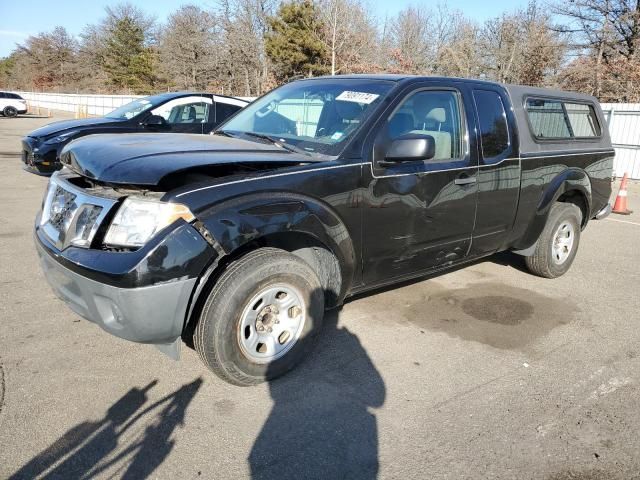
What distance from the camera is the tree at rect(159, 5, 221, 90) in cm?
4541

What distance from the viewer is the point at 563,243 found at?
540 centimetres

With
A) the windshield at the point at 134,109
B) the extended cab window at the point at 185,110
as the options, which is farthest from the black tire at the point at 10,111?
the extended cab window at the point at 185,110

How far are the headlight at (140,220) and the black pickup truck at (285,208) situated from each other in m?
0.01

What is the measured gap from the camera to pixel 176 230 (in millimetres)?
2574

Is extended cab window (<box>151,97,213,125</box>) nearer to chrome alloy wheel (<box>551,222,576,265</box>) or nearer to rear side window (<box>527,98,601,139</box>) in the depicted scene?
rear side window (<box>527,98,601,139</box>)

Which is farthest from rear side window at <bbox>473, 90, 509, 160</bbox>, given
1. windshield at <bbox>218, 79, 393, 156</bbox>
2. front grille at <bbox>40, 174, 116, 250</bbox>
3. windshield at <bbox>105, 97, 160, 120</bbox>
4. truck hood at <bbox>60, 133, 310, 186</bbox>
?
windshield at <bbox>105, 97, 160, 120</bbox>

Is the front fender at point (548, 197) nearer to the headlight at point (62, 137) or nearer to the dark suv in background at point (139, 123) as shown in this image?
the dark suv in background at point (139, 123)

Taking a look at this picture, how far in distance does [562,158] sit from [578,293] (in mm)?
1378

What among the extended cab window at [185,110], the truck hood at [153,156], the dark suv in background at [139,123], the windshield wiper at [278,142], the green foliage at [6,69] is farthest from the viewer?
the green foliage at [6,69]

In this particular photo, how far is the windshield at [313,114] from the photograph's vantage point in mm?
3527

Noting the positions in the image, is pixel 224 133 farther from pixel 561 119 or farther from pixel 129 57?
pixel 129 57

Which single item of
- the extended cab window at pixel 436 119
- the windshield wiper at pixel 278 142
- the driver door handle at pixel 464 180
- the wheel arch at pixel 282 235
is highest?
the extended cab window at pixel 436 119

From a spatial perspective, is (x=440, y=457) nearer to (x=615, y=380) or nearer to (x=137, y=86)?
(x=615, y=380)

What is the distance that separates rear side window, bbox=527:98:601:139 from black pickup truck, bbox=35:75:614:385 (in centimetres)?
5
